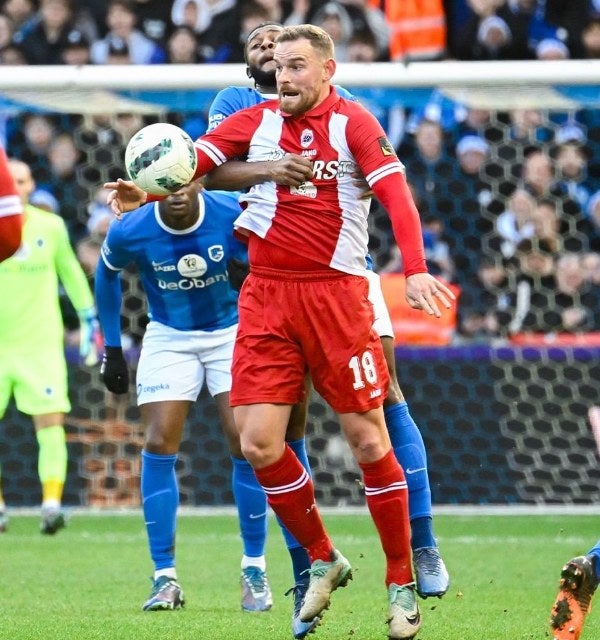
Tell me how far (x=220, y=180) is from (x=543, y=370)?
5.14 m

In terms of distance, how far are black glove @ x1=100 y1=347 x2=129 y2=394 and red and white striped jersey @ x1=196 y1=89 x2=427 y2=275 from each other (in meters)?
1.74

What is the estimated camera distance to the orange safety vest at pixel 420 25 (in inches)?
409

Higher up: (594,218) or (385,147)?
(385,147)

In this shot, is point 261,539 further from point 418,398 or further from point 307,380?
point 418,398

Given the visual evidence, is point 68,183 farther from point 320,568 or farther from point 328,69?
point 320,568

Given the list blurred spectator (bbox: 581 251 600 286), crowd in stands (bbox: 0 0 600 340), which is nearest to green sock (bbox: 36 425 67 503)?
crowd in stands (bbox: 0 0 600 340)

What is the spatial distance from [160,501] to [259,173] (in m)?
2.07

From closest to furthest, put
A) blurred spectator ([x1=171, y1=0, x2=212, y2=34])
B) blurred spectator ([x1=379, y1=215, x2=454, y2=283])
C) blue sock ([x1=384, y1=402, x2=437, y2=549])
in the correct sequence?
blue sock ([x1=384, y1=402, x2=437, y2=549])
blurred spectator ([x1=379, y1=215, x2=454, y2=283])
blurred spectator ([x1=171, y1=0, x2=212, y2=34])

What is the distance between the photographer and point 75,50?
42.7ft

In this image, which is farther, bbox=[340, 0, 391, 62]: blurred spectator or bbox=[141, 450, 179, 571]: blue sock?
bbox=[340, 0, 391, 62]: blurred spectator

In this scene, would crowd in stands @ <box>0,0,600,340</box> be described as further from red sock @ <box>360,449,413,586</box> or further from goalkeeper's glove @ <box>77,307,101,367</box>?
red sock @ <box>360,449,413,586</box>

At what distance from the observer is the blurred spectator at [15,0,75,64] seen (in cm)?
1334

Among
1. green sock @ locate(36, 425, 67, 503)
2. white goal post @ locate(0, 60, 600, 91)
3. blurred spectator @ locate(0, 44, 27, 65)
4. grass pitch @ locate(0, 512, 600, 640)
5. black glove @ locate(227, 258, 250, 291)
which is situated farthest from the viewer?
blurred spectator @ locate(0, 44, 27, 65)

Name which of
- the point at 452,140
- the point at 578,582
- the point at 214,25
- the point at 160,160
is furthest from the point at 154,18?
the point at 578,582
